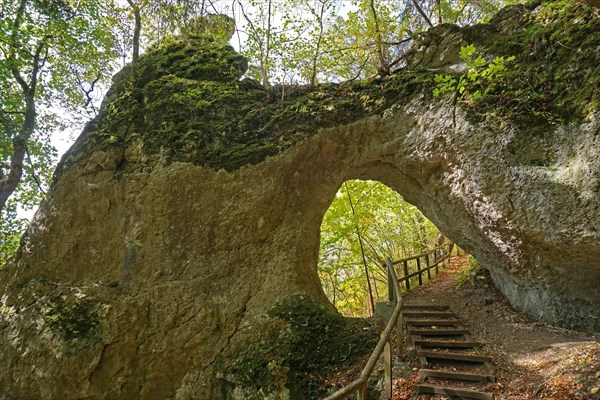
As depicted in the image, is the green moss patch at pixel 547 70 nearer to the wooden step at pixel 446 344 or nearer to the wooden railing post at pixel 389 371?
the wooden step at pixel 446 344

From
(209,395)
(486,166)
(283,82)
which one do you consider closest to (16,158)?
(283,82)

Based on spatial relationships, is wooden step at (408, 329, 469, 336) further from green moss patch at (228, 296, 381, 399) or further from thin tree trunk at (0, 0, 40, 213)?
thin tree trunk at (0, 0, 40, 213)

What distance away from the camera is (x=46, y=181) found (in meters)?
13.8

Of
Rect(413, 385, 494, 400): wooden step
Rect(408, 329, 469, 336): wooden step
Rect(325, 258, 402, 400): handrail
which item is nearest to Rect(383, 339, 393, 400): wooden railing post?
Rect(325, 258, 402, 400): handrail

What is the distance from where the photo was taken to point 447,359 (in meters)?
5.10

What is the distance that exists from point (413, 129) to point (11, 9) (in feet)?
42.1

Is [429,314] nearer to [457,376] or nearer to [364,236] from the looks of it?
→ [457,376]

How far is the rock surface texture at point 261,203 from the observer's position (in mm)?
5711

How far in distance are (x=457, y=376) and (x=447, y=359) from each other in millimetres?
659

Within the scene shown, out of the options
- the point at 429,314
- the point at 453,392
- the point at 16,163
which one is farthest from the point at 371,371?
the point at 16,163

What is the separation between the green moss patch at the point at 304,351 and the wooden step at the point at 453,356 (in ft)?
3.58

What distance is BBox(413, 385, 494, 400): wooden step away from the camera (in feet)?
12.9

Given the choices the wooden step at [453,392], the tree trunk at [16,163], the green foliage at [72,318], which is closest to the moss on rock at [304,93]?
the tree trunk at [16,163]

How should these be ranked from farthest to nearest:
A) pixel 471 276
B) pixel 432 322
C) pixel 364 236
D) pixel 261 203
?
pixel 364 236, pixel 471 276, pixel 261 203, pixel 432 322
